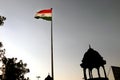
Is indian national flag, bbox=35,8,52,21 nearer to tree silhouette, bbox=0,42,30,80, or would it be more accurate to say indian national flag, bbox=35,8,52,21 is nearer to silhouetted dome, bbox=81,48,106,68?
silhouetted dome, bbox=81,48,106,68

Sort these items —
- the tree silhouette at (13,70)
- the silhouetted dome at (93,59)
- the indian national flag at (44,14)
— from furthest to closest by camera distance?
the tree silhouette at (13,70), the indian national flag at (44,14), the silhouetted dome at (93,59)

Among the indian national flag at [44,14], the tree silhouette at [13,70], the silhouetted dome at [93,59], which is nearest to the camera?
the silhouetted dome at [93,59]

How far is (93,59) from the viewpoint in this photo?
17984 millimetres

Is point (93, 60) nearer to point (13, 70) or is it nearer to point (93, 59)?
point (93, 59)

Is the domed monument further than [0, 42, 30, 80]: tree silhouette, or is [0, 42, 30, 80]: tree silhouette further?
[0, 42, 30, 80]: tree silhouette

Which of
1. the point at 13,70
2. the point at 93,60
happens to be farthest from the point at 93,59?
the point at 13,70

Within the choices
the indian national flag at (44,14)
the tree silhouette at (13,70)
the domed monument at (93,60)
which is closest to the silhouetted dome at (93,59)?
the domed monument at (93,60)

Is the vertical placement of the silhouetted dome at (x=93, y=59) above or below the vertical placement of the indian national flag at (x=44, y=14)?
below

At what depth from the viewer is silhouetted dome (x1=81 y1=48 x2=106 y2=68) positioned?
18.0 meters

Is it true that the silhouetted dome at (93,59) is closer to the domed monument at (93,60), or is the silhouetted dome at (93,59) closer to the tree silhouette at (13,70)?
the domed monument at (93,60)

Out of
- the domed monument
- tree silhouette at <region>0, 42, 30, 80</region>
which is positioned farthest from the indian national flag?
tree silhouette at <region>0, 42, 30, 80</region>

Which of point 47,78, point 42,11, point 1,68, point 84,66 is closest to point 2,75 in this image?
point 1,68

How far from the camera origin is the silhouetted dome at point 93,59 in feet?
58.9

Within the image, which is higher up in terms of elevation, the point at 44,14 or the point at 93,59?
the point at 44,14
